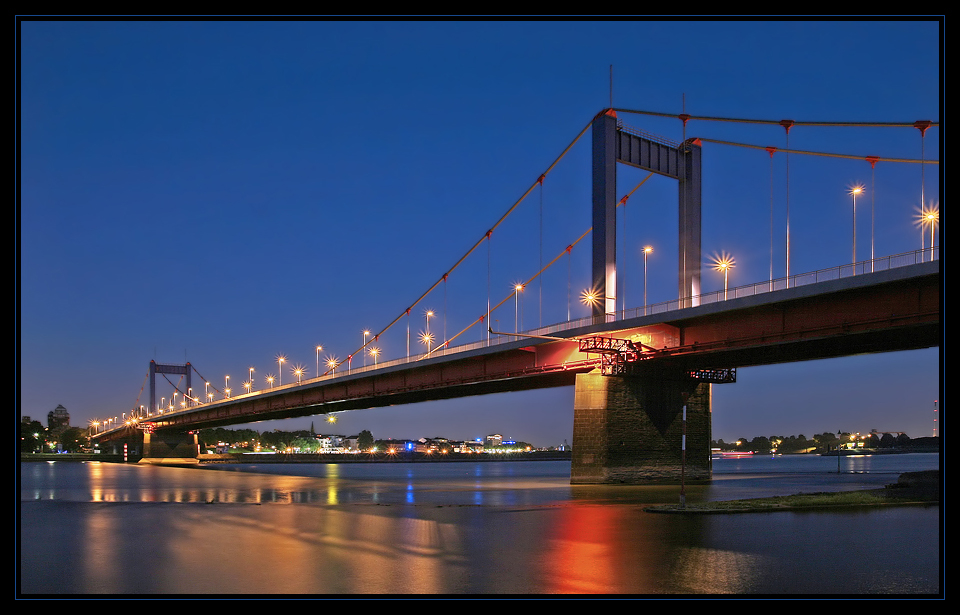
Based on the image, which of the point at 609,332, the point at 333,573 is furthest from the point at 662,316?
the point at 333,573

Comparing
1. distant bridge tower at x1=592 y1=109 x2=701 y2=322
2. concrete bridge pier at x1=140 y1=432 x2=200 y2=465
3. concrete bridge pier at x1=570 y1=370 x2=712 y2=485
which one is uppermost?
distant bridge tower at x1=592 y1=109 x2=701 y2=322

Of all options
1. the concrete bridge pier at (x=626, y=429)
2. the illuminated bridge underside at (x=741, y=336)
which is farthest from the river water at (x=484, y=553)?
the concrete bridge pier at (x=626, y=429)

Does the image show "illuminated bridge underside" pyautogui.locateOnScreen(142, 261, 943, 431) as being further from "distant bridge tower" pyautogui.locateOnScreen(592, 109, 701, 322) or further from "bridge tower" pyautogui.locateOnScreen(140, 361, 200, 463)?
"bridge tower" pyautogui.locateOnScreen(140, 361, 200, 463)

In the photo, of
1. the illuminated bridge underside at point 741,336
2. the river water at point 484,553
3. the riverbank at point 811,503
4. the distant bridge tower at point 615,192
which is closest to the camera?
the river water at point 484,553

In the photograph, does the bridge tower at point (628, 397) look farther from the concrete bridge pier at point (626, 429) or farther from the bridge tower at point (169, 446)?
the bridge tower at point (169, 446)

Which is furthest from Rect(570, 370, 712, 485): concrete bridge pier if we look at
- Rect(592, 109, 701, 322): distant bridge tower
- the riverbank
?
the riverbank

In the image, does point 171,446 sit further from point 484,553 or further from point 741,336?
point 484,553

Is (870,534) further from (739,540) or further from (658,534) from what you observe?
(658,534)

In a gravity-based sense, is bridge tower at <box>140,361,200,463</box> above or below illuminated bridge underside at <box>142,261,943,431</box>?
below
